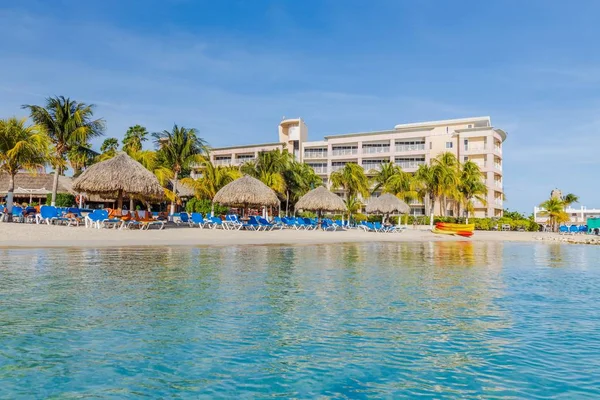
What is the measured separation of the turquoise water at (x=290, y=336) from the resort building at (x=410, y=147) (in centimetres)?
4733

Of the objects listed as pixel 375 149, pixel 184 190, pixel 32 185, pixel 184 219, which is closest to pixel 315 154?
pixel 375 149

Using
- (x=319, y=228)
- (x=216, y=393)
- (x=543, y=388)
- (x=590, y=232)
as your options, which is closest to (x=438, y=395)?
(x=543, y=388)

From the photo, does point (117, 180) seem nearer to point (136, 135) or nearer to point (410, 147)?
point (136, 135)

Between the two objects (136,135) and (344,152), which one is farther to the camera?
(344,152)

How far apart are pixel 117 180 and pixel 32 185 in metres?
21.1

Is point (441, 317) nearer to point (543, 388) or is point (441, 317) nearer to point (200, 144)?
point (543, 388)

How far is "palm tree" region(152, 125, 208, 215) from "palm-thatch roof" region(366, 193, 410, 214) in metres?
14.0

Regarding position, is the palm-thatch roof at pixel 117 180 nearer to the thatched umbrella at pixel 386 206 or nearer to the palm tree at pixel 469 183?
the thatched umbrella at pixel 386 206

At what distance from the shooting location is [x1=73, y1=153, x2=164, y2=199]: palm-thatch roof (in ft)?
74.1

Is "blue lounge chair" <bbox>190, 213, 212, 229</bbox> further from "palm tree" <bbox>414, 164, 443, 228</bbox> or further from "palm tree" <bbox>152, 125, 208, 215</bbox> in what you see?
"palm tree" <bbox>414, 164, 443, 228</bbox>

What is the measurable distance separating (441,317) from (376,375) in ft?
7.50

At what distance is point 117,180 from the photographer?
2267 cm

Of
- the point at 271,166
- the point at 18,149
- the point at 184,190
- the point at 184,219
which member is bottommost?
the point at 184,219

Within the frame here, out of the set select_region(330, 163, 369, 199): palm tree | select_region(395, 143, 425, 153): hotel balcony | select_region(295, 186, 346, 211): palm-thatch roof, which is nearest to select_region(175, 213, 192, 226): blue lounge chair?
select_region(295, 186, 346, 211): palm-thatch roof
